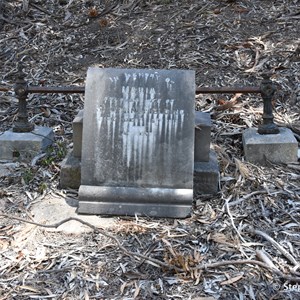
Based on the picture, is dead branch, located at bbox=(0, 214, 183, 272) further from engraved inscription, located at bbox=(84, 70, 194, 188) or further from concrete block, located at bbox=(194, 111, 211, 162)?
concrete block, located at bbox=(194, 111, 211, 162)

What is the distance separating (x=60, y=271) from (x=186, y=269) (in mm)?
703

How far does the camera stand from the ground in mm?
3285

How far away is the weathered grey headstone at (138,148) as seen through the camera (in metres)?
3.98

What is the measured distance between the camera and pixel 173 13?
7.57 m

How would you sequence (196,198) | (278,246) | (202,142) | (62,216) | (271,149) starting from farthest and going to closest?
(271,149) → (202,142) → (196,198) → (62,216) → (278,246)

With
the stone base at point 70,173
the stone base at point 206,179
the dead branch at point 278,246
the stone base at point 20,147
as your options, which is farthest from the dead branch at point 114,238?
the stone base at point 20,147

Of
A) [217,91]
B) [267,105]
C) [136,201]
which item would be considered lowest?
[136,201]

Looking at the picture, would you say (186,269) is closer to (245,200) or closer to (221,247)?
(221,247)

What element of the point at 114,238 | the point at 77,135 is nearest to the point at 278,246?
the point at 114,238

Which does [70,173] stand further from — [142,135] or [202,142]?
[202,142]

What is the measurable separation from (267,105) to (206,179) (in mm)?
881

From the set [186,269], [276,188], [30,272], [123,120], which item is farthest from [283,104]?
[30,272]

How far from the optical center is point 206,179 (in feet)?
13.7

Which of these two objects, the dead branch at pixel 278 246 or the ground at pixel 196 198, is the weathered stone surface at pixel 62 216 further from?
the dead branch at pixel 278 246
